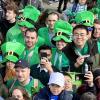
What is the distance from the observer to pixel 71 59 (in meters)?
6.54

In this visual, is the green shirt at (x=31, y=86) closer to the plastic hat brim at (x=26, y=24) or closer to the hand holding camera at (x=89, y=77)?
the hand holding camera at (x=89, y=77)

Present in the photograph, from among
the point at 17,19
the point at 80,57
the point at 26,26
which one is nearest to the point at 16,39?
the point at 26,26

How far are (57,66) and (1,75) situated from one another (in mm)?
770

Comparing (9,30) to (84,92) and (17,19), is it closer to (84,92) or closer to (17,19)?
(17,19)

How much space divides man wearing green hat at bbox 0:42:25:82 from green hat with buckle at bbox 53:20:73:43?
53cm

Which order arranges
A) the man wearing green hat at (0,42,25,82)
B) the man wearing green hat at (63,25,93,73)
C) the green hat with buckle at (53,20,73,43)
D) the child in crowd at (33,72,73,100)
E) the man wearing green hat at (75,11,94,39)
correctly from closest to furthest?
the child in crowd at (33,72,73,100) < the man wearing green hat at (63,25,93,73) < the man wearing green hat at (0,42,25,82) < the green hat with buckle at (53,20,73,43) < the man wearing green hat at (75,11,94,39)

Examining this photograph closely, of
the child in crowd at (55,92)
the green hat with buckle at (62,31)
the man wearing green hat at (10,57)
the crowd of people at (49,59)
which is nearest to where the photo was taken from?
the child in crowd at (55,92)

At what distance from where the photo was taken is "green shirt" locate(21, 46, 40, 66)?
6.76 m

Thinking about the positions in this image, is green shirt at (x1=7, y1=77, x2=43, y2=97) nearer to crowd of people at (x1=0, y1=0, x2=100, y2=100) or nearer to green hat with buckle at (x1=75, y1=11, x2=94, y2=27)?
crowd of people at (x1=0, y1=0, x2=100, y2=100)

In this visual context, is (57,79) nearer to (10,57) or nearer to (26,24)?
(10,57)

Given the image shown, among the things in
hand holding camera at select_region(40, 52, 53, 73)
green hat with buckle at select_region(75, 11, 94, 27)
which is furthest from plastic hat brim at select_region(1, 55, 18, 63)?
green hat with buckle at select_region(75, 11, 94, 27)

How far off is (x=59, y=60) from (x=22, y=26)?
1.19 metres

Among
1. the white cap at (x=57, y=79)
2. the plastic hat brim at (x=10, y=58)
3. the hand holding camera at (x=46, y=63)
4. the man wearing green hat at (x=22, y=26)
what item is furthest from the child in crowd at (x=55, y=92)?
the man wearing green hat at (x=22, y=26)

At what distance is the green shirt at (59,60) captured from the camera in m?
6.57
